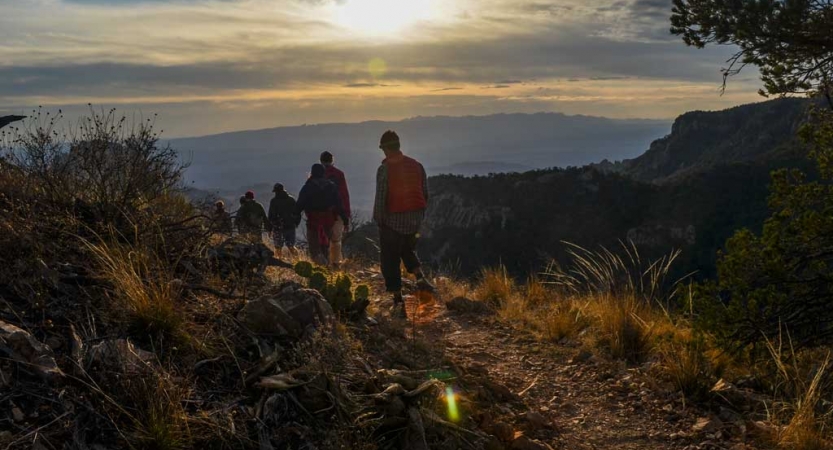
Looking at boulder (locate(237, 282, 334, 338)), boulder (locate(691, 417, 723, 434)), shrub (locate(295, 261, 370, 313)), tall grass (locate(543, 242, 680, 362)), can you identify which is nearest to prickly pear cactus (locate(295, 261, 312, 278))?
shrub (locate(295, 261, 370, 313))

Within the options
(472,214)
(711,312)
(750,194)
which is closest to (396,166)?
(711,312)

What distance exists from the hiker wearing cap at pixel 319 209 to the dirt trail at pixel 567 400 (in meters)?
3.59

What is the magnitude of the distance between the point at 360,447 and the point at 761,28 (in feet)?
20.6

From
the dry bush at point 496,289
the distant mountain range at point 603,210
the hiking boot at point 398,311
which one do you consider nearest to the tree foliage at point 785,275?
the dry bush at point 496,289

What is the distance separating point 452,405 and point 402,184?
3.33 meters

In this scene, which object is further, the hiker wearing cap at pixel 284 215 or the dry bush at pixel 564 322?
the hiker wearing cap at pixel 284 215

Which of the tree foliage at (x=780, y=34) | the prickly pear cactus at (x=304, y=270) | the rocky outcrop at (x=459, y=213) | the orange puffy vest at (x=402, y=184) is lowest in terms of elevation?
the rocky outcrop at (x=459, y=213)

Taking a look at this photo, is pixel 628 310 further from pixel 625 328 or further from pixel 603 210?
pixel 603 210

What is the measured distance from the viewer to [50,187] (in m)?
3.86

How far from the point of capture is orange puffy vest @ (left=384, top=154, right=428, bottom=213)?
19.0 feet

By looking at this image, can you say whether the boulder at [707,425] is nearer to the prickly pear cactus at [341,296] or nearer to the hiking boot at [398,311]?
the prickly pear cactus at [341,296]

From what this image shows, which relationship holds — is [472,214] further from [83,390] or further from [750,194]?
[83,390]

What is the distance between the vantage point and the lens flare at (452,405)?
2811 millimetres

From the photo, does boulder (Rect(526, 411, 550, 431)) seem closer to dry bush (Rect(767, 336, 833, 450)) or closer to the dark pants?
dry bush (Rect(767, 336, 833, 450))
